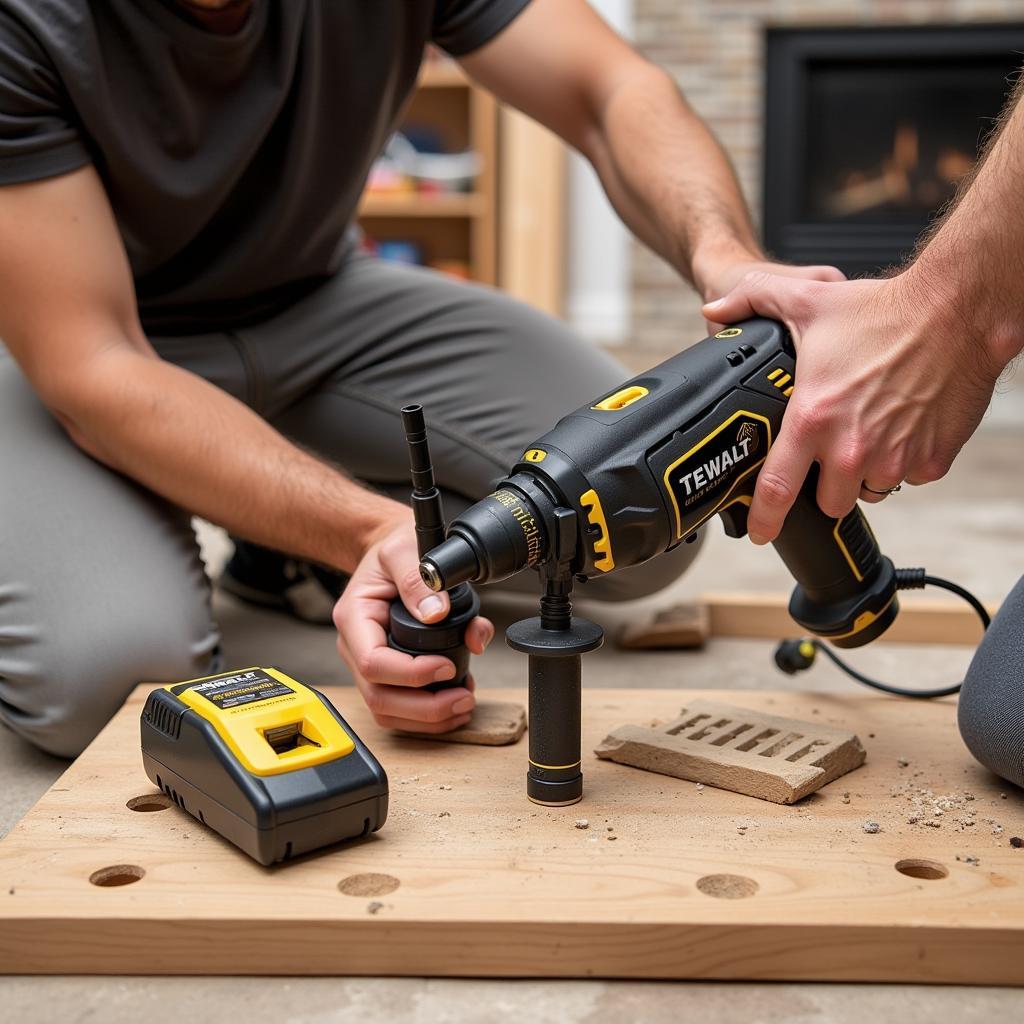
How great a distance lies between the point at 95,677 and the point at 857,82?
3940 mm

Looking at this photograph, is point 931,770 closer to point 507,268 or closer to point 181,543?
point 181,543

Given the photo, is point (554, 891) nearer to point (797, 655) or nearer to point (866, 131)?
point (797, 655)

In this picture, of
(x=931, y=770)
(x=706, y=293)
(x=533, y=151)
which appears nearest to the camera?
(x=931, y=770)

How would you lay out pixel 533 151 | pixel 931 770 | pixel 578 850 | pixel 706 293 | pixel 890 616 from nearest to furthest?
pixel 578 850, pixel 931 770, pixel 890 616, pixel 706 293, pixel 533 151

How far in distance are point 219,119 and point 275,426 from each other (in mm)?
492

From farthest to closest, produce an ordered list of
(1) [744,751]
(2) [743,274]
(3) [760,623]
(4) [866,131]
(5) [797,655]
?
1. (4) [866,131]
2. (3) [760,623]
3. (5) [797,655]
4. (2) [743,274]
5. (1) [744,751]

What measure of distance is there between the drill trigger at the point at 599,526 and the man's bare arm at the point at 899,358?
19cm

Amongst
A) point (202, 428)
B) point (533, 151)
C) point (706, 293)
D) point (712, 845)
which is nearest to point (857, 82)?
point (533, 151)

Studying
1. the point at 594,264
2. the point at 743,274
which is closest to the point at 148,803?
the point at 743,274

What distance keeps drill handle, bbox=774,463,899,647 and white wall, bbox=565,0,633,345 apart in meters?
3.44

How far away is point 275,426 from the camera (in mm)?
1855

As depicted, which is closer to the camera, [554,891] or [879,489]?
[554,891]

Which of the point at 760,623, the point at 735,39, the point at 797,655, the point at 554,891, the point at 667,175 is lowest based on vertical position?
the point at 760,623

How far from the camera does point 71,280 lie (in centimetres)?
132
